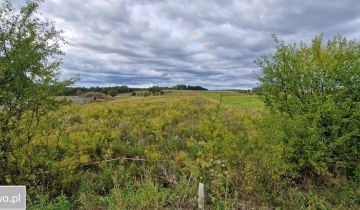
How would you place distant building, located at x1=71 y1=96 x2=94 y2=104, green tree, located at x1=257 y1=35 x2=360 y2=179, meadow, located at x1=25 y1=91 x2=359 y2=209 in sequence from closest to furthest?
1. meadow, located at x1=25 y1=91 x2=359 y2=209
2. green tree, located at x1=257 y1=35 x2=360 y2=179
3. distant building, located at x1=71 y1=96 x2=94 y2=104

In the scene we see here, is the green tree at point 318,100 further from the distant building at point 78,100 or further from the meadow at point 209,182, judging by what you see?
the distant building at point 78,100

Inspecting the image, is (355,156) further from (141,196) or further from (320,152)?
(141,196)

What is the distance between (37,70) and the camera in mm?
6633

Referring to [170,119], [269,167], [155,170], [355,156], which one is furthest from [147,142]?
[355,156]

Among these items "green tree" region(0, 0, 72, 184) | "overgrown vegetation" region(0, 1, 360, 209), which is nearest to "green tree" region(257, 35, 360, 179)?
"overgrown vegetation" region(0, 1, 360, 209)

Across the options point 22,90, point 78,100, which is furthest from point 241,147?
point 78,100

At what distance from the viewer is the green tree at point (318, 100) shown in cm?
684

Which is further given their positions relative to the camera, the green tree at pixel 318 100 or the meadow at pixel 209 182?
the green tree at pixel 318 100

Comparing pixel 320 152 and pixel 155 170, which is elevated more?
Result: pixel 320 152

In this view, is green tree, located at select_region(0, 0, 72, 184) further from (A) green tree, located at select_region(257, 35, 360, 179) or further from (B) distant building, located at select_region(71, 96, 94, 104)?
(A) green tree, located at select_region(257, 35, 360, 179)

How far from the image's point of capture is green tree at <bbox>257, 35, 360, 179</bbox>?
269 inches

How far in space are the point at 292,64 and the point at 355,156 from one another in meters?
2.62

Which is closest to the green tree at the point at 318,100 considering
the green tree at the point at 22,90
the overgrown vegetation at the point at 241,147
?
the overgrown vegetation at the point at 241,147

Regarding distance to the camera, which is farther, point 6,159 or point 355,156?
point 355,156
